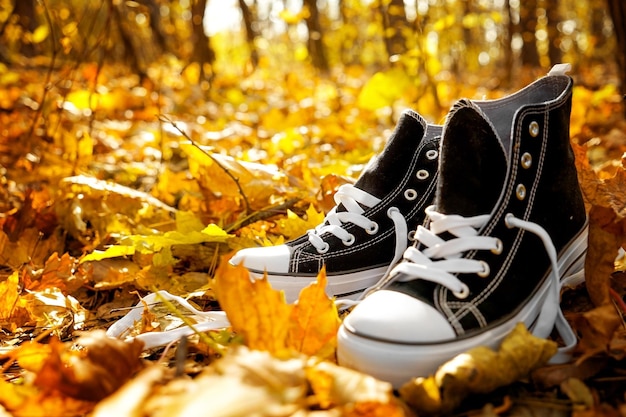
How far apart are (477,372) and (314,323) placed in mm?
320

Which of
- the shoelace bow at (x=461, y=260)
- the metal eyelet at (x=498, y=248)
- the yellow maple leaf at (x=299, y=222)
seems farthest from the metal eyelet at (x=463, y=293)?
the yellow maple leaf at (x=299, y=222)

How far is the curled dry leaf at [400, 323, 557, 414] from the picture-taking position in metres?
0.98

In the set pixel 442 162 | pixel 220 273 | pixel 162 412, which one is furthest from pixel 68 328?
pixel 442 162

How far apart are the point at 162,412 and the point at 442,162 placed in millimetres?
800

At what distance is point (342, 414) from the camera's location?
87cm

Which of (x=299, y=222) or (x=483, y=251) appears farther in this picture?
(x=299, y=222)

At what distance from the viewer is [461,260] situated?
1.18 m

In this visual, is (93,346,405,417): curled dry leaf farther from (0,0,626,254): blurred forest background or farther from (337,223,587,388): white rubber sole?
(0,0,626,254): blurred forest background

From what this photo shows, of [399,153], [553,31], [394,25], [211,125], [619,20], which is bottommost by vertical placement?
[399,153]

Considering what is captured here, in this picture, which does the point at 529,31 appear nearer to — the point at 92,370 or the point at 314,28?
the point at 314,28

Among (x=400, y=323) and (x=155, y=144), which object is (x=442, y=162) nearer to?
(x=400, y=323)

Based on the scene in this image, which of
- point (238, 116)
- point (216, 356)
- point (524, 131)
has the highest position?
point (238, 116)

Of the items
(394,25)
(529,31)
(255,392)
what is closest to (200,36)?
(394,25)

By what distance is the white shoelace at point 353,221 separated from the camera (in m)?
1.50
